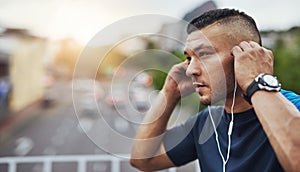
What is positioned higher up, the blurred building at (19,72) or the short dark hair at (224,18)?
the short dark hair at (224,18)

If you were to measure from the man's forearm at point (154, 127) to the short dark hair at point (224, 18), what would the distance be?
0.27m

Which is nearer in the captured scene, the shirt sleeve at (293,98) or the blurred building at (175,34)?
the shirt sleeve at (293,98)

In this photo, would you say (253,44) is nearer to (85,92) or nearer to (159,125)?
(159,125)

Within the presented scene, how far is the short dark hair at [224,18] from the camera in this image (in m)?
1.01

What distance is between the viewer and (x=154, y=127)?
127 centimetres

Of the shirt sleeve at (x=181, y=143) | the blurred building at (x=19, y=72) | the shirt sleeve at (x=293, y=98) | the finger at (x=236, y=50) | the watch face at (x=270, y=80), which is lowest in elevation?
the blurred building at (x=19, y=72)

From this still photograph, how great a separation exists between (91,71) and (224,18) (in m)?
0.40

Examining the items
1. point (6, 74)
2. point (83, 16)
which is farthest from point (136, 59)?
point (6, 74)

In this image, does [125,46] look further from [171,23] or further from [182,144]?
[182,144]

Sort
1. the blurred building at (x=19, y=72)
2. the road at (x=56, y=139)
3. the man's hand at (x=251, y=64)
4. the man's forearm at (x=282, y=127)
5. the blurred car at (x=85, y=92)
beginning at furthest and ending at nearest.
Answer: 1. the blurred building at (x=19, y=72)
2. the road at (x=56, y=139)
3. the blurred car at (x=85, y=92)
4. the man's hand at (x=251, y=64)
5. the man's forearm at (x=282, y=127)

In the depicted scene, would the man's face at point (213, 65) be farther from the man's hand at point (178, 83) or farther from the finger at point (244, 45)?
the man's hand at point (178, 83)

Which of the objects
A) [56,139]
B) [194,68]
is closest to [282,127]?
[194,68]

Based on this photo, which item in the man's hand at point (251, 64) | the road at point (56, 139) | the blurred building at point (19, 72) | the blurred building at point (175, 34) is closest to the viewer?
the man's hand at point (251, 64)

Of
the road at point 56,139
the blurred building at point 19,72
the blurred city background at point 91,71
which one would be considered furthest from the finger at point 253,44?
the blurred building at point 19,72
